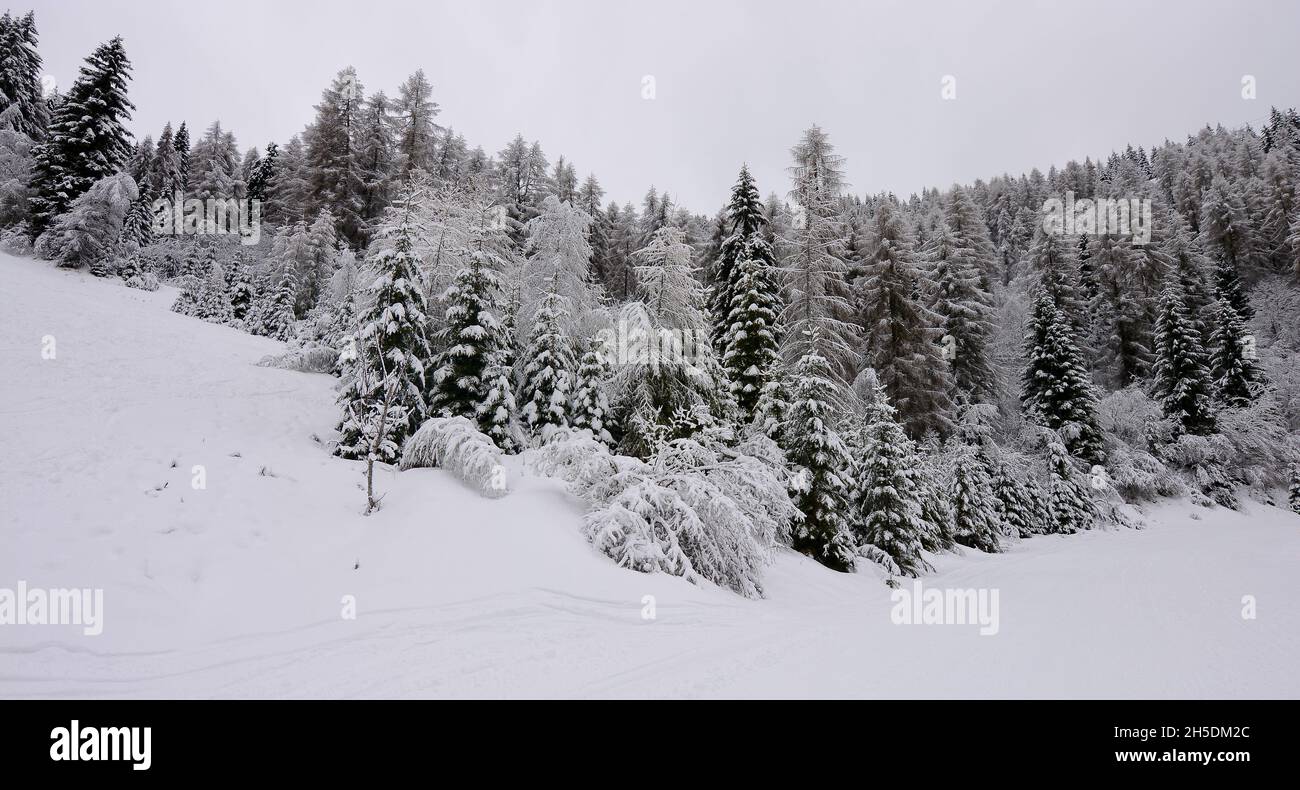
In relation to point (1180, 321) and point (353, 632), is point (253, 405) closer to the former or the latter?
point (353, 632)

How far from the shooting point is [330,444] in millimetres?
12641

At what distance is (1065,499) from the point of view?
23.3 metres

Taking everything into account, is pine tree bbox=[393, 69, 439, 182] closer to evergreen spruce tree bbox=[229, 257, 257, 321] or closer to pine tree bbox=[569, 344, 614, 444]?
evergreen spruce tree bbox=[229, 257, 257, 321]

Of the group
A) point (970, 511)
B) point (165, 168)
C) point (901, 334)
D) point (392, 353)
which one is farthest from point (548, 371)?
point (165, 168)

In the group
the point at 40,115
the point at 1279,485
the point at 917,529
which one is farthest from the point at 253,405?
the point at 1279,485

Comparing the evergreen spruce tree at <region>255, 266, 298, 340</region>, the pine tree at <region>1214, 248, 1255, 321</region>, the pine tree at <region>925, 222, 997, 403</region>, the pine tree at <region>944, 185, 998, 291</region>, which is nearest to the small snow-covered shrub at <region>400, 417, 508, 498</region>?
the evergreen spruce tree at <region>255, 266, 298, 340</region>

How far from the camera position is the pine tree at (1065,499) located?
2294 cm

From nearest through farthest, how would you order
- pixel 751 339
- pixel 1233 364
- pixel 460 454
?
1. pixel 460 454
2. pixel 751 339
3. pixel 1233 364

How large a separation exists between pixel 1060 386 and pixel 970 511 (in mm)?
13508

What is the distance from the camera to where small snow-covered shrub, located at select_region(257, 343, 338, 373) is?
16.9m

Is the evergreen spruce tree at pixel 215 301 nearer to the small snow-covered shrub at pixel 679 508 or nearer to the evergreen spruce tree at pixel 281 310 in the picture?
the evergreen spruce tree at pixel 281 310

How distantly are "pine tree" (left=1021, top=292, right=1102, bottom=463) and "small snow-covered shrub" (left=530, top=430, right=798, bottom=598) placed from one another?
24.4 meters

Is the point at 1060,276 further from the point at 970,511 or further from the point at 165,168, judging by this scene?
the point at 165,168

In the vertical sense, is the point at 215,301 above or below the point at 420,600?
above
